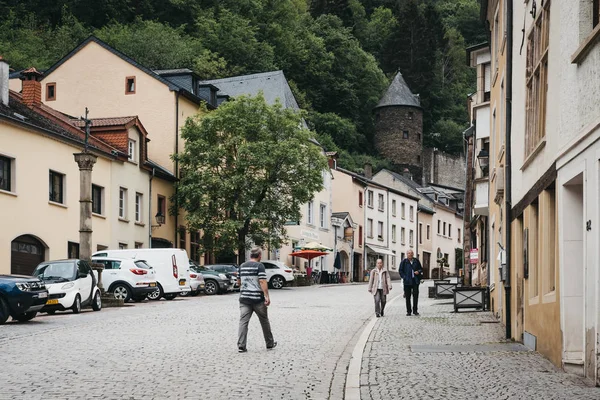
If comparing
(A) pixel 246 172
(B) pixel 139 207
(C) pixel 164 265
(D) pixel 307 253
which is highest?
(A) pixel 246 172

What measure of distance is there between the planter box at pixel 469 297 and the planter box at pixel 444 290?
7.65 meters

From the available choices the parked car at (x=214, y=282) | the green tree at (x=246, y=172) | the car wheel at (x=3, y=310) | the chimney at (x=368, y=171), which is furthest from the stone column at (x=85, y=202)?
the chimney at (x=368, y=171)

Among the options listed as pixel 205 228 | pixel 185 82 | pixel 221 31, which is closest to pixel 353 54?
pixel 221 31

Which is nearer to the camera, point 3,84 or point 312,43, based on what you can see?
point 3,84

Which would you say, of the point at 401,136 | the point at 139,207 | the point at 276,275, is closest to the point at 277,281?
the point at 276,275

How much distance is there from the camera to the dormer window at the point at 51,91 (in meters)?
53.2

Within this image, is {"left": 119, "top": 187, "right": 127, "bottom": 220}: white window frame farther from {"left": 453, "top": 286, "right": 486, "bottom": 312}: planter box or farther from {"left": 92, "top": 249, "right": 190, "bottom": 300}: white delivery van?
{"left": 453, "top": 286, "right": 486, "bottom": 312}: planter box

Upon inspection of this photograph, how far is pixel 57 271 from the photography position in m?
25.3

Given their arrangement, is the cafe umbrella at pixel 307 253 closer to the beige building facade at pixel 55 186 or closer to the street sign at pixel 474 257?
the beige building facade at pixel 55 186

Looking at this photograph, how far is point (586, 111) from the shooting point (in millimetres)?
11305

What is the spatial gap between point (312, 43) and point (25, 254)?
6159 cm

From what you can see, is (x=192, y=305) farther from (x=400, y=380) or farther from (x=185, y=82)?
(x=185, y=82)

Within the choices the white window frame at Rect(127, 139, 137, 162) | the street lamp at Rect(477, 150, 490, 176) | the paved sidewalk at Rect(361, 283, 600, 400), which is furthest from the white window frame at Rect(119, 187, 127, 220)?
the paved sidewalk at Rect(361, 283, 600, 400)

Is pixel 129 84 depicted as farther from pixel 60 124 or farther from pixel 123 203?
pixel 60 124
